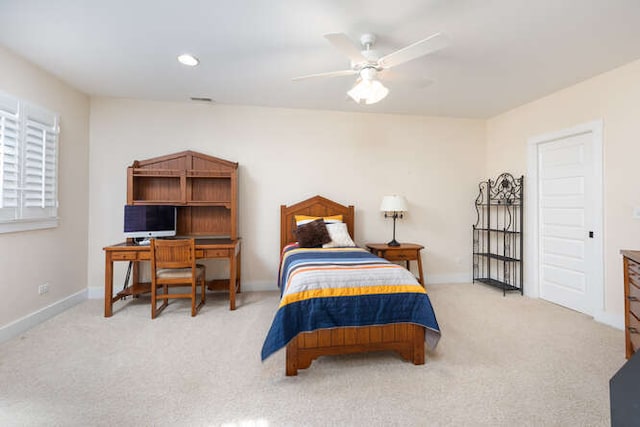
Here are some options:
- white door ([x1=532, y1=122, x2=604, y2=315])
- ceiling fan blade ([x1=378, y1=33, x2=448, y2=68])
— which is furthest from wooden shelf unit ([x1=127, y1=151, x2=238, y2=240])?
white door ([x1=532, y1=122, x2=604, y2=315])

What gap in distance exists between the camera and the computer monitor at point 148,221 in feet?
10.7

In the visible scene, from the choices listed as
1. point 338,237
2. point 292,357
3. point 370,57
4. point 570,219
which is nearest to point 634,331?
point 570,219

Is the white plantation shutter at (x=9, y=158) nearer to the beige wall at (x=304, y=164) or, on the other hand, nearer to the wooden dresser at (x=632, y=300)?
the beige wall at (x=304, y=164)

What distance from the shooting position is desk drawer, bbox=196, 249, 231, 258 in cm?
313

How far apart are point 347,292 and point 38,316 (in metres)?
3.15

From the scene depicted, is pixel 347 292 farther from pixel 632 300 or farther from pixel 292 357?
pixel 632 300

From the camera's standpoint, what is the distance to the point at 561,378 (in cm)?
195

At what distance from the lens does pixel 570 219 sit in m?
3.30

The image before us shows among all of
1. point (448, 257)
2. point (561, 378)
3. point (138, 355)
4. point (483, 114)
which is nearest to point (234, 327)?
point (138, 355)

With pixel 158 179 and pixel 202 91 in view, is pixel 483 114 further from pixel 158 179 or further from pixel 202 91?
pixel 158 179

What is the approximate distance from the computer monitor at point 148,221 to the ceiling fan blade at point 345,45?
9.15 ft

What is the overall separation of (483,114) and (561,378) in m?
3.59

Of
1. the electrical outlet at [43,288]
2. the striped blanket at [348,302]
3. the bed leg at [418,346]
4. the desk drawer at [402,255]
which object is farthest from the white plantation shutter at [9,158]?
the desk drawer at [402,255]

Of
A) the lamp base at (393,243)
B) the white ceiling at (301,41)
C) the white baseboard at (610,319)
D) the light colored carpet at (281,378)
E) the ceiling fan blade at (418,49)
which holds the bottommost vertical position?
the light colored carpet at (281,378)
